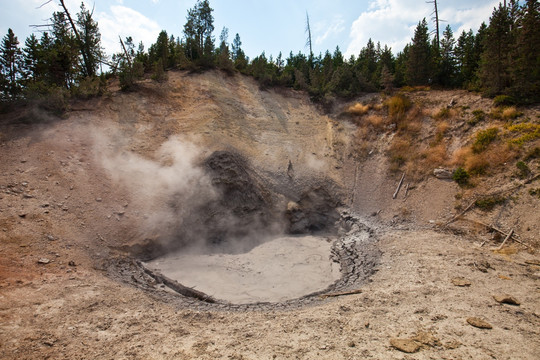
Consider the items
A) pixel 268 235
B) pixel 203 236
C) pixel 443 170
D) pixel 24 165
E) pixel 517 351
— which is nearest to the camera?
pixel 517 351

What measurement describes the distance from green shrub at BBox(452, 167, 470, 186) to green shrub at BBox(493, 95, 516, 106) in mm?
6821

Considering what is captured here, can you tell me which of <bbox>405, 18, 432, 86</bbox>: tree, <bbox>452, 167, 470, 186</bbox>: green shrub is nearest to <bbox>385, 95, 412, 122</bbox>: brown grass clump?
<bbox>405, 18, 432, 86</bbox>: tree

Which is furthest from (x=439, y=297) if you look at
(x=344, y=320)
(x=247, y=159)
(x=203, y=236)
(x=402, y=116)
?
(x=402, y=116)

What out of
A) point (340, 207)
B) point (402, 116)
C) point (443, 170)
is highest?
point (402, 116)

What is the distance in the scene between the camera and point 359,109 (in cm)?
2627

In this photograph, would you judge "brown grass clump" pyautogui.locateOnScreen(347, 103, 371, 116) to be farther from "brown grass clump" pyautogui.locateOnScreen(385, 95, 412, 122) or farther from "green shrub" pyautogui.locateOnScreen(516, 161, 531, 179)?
"green shrub" pyautogui.locateOnScreen(516, 161, 531, 179)

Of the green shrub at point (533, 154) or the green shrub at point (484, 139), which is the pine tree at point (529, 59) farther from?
the green shrub at point (533, 154)

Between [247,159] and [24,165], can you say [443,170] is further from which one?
[24,165]

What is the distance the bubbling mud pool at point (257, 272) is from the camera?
1140 centimetres

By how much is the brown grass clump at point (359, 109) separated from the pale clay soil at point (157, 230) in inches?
76.2

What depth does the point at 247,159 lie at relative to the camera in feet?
65.4

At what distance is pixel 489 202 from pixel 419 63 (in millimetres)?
17461

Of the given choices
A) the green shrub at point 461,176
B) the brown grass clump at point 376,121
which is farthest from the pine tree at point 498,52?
the green shrub at point 461,176

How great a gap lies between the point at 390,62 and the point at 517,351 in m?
31.5
